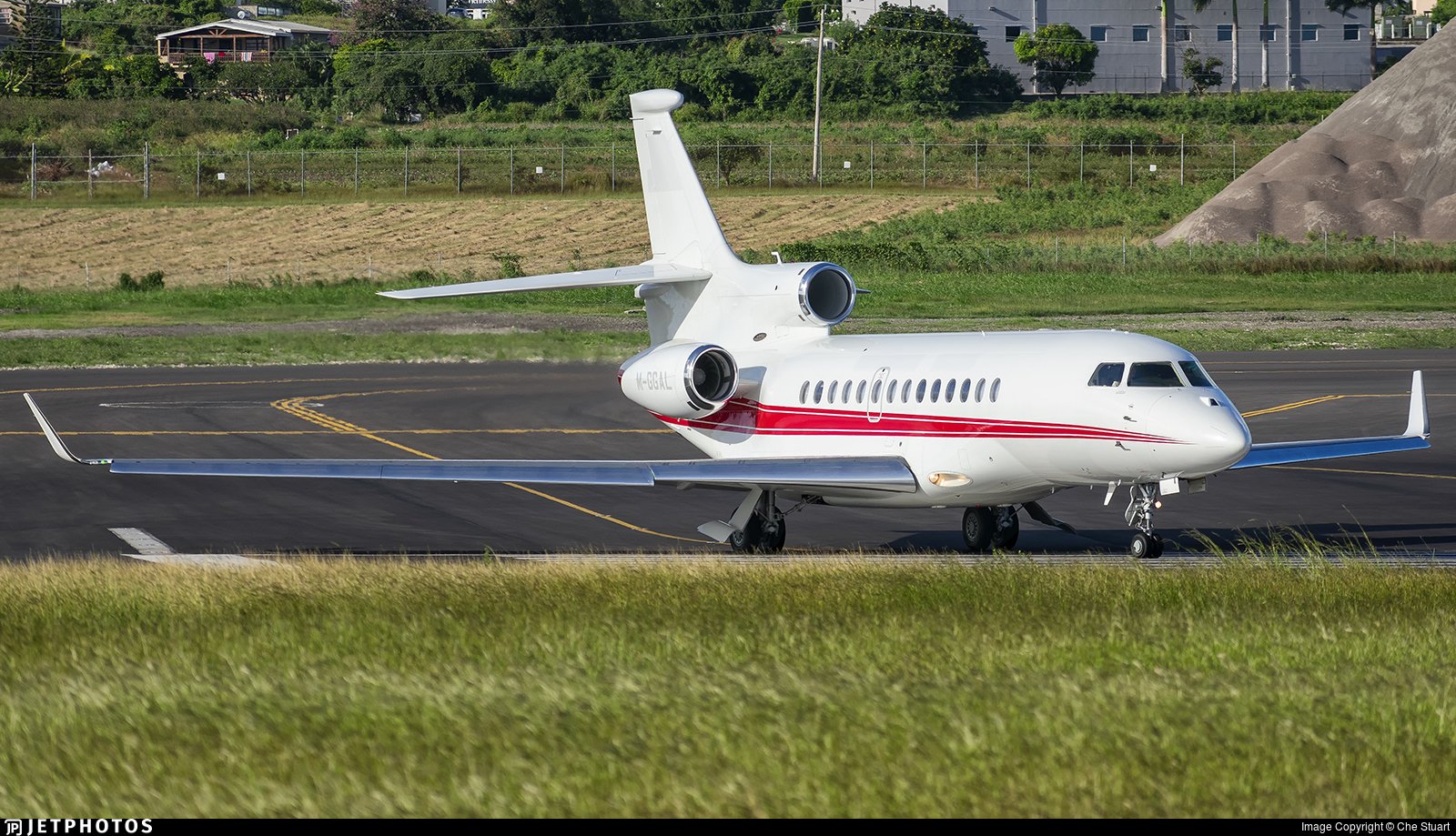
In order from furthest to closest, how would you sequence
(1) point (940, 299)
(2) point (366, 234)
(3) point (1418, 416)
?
(2) point (366, 234), (1) point (940, 299), (3) point (1418, 416)

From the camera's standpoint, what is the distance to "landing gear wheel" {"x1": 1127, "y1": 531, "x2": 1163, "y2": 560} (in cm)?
2131

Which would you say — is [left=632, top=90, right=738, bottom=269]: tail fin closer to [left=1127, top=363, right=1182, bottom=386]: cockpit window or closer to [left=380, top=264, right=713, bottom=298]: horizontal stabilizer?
[left=380, top=264, right=713, bottom=298]: horizontal stabilizer

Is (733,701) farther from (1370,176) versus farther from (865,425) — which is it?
(1370,176)

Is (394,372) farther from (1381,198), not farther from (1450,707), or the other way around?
(1381,198)

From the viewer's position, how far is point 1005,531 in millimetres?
24484

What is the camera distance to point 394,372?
52.0 meters

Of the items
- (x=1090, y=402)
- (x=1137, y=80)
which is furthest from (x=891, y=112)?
(x=1090, y=402)

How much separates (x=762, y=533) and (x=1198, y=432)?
6.90 m

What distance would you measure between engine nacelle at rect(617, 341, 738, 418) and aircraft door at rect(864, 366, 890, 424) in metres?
2.51

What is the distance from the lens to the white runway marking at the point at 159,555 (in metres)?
22.0

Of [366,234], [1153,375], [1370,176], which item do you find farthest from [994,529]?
[366,234]

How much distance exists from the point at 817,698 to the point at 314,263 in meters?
75.4

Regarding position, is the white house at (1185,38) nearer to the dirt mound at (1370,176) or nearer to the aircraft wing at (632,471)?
the dirt mound at (1370,176)

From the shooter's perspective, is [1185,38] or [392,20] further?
[392,20]
